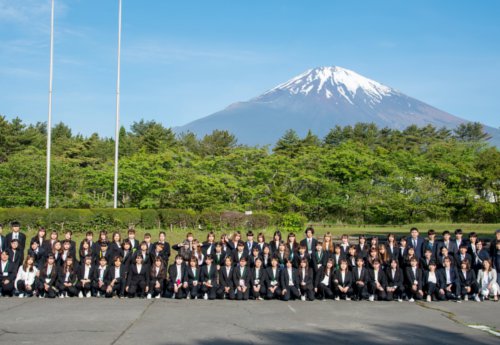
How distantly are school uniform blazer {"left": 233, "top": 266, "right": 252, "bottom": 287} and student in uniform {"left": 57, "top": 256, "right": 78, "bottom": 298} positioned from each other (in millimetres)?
3238

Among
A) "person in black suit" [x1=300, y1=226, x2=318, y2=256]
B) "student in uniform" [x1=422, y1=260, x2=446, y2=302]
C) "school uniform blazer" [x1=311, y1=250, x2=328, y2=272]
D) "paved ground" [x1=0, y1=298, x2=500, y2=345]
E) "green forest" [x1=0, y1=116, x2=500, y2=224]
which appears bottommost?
"paved ground" [x1=0, y1=298, x2=500, y2=345]

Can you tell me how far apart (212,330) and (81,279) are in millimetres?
4396

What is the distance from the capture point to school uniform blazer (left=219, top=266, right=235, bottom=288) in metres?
11.3

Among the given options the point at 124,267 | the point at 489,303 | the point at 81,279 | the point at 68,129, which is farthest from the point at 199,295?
the point at 68,129

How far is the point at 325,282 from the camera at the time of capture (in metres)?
11.4

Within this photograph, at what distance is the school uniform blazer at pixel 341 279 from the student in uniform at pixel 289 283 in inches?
30.6

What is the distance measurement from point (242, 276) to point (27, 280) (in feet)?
14.2

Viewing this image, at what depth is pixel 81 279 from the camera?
36.9ft

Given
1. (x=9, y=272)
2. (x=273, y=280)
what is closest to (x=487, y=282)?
(x=273, y=280)

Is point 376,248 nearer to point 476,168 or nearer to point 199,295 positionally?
point 199,295

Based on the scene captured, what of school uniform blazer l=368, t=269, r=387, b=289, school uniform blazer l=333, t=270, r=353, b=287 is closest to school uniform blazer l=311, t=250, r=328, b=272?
school uniform blazer l=333, t=270, r=353, b=287

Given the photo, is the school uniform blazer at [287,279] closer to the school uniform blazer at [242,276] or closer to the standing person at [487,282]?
the school uniform blazer at [242,276]

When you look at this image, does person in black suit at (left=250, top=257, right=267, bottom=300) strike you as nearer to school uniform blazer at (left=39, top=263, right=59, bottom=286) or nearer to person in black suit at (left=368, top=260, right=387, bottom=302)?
person in black suit at (left=368, top=260, right=387, bottom=302)

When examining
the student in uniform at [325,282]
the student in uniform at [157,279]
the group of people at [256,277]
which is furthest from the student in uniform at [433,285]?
the student in uniform at [157,279]
